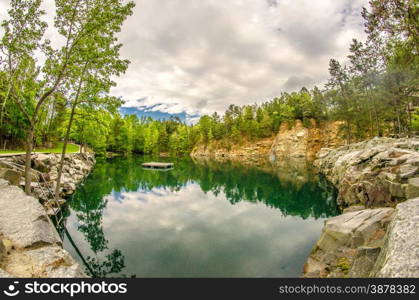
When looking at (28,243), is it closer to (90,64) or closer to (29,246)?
(29,246)

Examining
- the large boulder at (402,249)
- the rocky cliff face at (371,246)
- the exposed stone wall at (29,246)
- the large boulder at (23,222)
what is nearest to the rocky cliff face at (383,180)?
the rocky cliff face at (371,246)

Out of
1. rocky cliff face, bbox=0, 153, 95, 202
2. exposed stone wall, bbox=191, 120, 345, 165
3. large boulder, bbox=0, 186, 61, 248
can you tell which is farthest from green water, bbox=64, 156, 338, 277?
exposed stone wall, bbox=191, 120, 345, 165

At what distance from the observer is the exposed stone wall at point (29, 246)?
197 inches

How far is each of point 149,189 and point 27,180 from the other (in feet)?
52.6

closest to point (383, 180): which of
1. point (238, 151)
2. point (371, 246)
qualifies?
point (371, 246)

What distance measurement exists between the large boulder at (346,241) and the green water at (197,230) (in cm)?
129

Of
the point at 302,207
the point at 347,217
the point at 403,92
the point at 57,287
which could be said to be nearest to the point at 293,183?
the point at 302,207

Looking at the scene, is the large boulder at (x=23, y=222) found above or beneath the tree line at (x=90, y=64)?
beneath

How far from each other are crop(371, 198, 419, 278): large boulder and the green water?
510cm

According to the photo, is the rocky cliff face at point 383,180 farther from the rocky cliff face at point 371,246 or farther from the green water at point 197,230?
the rocky cliff face at point 371,246

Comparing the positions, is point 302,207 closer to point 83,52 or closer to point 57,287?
point 57,287

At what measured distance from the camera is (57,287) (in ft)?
14.4

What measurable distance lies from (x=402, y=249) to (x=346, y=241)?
14.0 ft

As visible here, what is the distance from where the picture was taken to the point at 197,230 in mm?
13672
